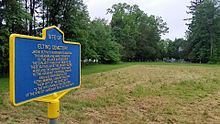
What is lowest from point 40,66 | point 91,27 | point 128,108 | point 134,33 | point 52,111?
point 128,108

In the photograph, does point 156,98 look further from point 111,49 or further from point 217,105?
point 111,49

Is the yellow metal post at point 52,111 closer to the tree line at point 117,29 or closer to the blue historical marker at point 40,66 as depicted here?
the blue historical marker at point 40,66

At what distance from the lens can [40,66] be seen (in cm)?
273

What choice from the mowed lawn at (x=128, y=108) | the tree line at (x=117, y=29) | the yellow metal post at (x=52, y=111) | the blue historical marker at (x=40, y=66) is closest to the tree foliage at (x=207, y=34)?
the tree line at (x=117, y=29)

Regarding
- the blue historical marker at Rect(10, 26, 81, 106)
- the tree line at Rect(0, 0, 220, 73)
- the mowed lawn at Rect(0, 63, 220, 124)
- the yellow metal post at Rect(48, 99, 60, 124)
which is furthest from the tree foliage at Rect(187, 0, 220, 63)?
the yellow metal post at Rect(48, 99, 60, 124)

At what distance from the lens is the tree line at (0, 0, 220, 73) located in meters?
13.6

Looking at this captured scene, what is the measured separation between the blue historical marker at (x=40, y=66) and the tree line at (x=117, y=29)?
9430mm

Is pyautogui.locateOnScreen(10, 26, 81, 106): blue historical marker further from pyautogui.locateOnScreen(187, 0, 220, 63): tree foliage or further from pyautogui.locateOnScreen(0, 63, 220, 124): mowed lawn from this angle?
pyautogui.locateOnScreen(187, 0, 220, 63): tree foliage

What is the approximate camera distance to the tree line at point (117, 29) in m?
13.6

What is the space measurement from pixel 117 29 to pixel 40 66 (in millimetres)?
41538

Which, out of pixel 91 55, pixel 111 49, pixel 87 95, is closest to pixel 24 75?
pixel 87 95

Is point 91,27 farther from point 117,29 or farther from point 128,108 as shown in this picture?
point 128,108

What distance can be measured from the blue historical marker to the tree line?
9430 mm

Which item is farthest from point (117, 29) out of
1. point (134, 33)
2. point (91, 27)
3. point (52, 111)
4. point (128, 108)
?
point (52, 111)
